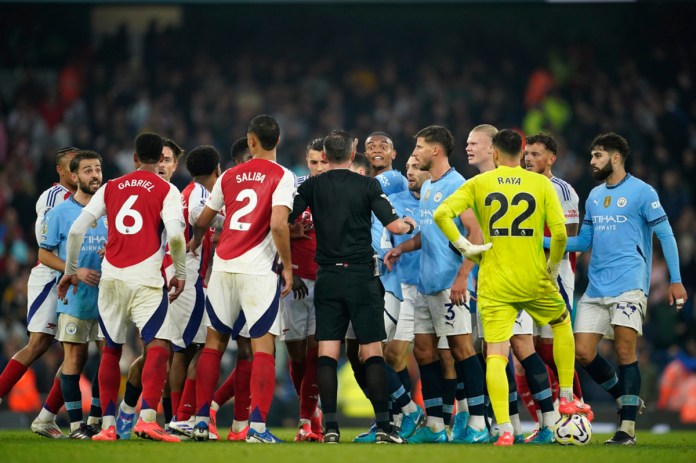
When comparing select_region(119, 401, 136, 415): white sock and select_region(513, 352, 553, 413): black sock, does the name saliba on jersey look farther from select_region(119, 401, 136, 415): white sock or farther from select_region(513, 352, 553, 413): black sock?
select_region(513, 352, 553, 413): black sock

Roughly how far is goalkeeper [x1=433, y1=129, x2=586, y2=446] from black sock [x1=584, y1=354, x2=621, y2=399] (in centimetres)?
115

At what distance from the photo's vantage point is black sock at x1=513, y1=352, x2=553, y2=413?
9.59 meters

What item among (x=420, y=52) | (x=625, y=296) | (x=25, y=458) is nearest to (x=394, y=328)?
(x=625, y=296)

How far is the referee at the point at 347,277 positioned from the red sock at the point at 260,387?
0.46m

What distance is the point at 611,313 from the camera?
33.2ft

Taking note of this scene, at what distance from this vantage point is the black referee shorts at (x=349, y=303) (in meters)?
9.36

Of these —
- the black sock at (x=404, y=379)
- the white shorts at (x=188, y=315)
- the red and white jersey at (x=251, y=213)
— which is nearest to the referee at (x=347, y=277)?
the red and white jersey at (x=251, y=213)

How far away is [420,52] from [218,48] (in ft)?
14.8

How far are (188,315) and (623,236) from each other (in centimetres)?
419

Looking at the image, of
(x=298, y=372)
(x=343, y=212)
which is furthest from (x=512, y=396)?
(x=343, y=212)

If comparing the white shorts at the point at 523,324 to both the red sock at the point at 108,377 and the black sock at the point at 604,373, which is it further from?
the red sock at the point at 108,377

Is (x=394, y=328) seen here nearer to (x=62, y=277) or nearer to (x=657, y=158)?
(x=62, y=277)

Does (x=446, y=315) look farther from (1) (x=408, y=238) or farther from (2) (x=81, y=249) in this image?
(2) (x=81, y=249)

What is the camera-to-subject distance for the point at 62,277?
992 centimetres
